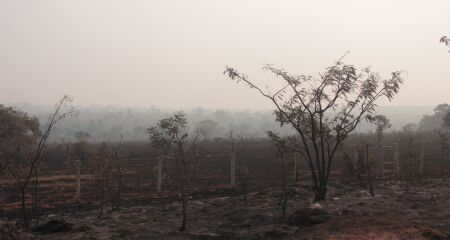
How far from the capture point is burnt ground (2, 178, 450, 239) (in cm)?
1092

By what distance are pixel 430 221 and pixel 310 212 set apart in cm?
305

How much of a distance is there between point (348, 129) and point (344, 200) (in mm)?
2346

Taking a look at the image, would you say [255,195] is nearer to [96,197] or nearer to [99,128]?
[96,197]

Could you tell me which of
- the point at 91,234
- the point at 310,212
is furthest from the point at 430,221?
the point at 91,234

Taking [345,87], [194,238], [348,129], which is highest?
[345,87]

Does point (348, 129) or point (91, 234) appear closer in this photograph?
point (91, 234)

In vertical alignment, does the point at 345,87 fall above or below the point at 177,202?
above

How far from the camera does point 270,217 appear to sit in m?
13.0

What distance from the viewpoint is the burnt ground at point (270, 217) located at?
10.9 metres

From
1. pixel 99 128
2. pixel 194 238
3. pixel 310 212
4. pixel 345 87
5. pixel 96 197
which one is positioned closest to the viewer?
pixel 194 238

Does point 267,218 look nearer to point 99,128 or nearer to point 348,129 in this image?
point 348,129

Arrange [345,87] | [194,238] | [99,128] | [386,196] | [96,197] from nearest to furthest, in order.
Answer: [194,238] → [345,87] → [386,196] → [96,197] → [99,128]

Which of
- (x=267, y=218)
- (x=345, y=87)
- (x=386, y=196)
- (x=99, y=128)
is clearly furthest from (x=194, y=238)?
(x=99, y=128)

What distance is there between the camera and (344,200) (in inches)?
648
